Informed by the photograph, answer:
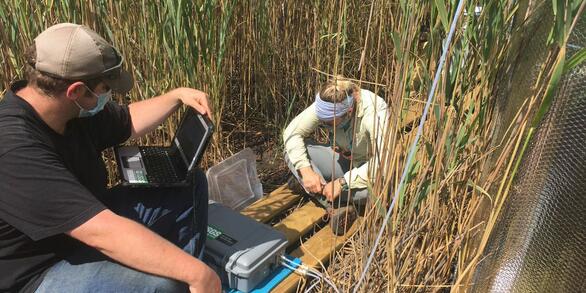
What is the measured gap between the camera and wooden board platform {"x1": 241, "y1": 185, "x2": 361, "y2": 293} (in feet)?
5.89

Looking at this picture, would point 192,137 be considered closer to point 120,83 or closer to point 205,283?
point 120,83

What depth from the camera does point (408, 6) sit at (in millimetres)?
1127

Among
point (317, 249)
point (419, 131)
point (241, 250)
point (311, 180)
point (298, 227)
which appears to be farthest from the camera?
point (311, 180)

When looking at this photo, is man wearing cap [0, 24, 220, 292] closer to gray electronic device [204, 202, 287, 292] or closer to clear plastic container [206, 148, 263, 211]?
gray electronic device [204, 202, 287, 292]

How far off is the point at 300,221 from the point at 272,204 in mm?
Answer: 200

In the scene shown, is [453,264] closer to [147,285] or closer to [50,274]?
[147,285]

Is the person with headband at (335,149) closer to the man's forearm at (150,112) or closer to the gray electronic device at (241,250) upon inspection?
the gray electronic device at (241,250)

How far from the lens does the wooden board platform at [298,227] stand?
1.79m

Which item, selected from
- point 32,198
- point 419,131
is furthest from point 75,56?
point 419,131

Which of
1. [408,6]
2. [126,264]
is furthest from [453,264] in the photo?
[126,264]

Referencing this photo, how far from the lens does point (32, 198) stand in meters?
1.13

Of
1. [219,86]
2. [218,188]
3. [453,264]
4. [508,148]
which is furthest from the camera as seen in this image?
[219,86]

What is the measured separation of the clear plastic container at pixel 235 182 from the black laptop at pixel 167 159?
24cm

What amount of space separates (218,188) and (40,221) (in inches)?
37.9
